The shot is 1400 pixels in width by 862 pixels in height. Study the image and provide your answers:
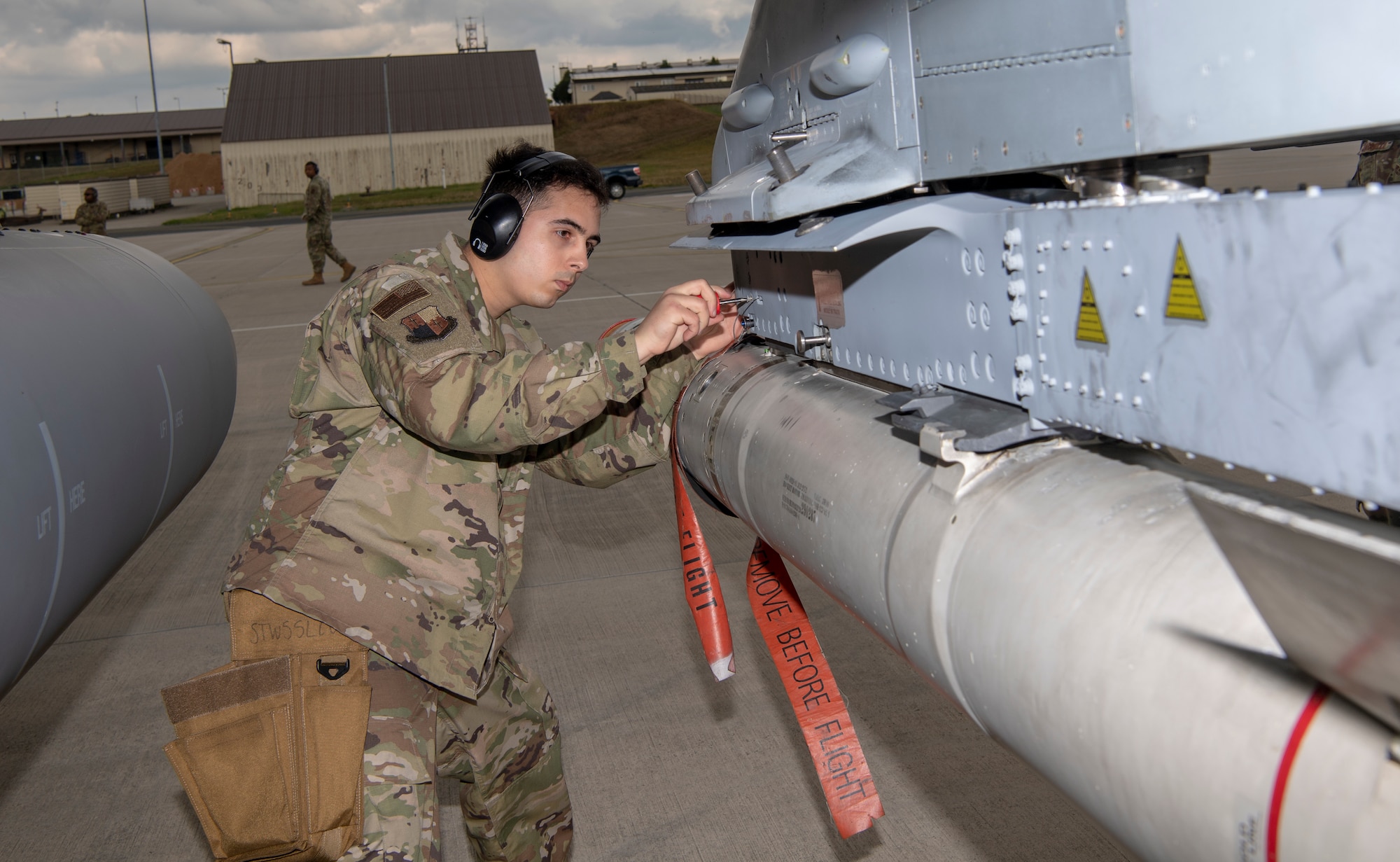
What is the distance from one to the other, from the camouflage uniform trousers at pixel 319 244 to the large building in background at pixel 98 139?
215ft

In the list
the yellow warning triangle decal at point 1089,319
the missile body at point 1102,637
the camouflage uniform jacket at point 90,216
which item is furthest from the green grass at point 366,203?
the yellow warning triangle decal at point 1089,319

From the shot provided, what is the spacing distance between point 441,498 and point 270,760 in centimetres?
60

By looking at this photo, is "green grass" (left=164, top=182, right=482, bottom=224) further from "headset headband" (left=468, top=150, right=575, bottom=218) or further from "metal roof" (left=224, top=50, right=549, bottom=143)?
"headset headband" (left=468, top=150, right=575, bottom=218)

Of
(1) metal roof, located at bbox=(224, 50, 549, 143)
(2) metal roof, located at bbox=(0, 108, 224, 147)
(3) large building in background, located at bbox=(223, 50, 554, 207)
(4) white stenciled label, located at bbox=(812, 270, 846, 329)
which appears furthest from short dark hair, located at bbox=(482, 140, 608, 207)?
(2) metal roof, located at bbox=(0, 108, 224, 147)

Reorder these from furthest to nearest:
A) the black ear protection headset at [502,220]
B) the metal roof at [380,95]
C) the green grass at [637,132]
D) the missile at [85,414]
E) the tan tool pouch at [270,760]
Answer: the green grass at [637,132]
the metal roof at [380,95]
the missile at [85,414]
the black ear protection headset at [502,220]
the tan tool pouch at [270,760]

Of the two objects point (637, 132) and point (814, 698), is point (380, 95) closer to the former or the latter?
point (637, 132)

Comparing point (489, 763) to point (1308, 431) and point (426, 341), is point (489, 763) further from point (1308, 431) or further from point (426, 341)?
point (1308, 431)

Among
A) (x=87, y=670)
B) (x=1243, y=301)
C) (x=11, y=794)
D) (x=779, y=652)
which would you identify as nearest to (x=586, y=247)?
(x=779, y=652)

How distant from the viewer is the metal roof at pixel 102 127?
234 ft

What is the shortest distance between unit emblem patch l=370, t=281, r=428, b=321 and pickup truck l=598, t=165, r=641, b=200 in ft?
94.0

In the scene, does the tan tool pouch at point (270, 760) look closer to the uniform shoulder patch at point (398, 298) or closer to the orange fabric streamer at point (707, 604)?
the uniform shoulder patch at point (398, 298)

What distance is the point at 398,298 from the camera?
2.08 metres

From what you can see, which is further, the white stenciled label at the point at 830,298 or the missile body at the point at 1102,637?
the white stenciled label at the point at 830,298

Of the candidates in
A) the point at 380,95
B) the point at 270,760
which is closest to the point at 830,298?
the point at 270,760
